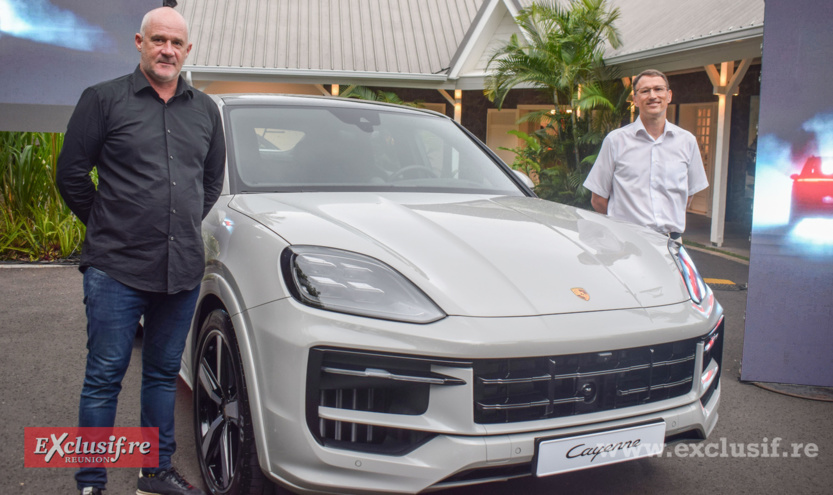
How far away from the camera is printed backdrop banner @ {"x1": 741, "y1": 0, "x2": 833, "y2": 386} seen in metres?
4.03

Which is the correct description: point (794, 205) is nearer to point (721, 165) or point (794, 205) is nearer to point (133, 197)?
point (133, 197)

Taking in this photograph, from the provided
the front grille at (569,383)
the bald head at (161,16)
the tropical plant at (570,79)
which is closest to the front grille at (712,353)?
the front grille at (569,383)

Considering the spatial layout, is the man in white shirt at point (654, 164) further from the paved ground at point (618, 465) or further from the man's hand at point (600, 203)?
the paved ground at point (618, 465)

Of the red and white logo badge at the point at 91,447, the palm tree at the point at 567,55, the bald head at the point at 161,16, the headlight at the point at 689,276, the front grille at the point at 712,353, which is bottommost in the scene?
the red and white logo badge at the point at 91,447

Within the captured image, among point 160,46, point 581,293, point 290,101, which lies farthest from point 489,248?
point 290,101

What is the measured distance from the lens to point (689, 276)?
2752 mm

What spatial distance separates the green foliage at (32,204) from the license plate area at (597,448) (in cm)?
718

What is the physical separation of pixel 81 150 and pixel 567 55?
11.1 m

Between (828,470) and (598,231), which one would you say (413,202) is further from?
(828,470)

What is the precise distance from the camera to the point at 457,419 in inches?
81.3

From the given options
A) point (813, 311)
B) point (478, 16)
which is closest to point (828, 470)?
point (813, 311)

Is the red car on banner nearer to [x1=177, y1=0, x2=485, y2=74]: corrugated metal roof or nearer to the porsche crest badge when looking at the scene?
the porsche crest badge

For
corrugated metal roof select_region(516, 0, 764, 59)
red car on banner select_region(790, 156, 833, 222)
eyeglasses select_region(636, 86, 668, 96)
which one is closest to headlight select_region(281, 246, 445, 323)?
eyeglasses select_region(636, 86, 668, 96)

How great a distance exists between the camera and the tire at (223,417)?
229 cm
